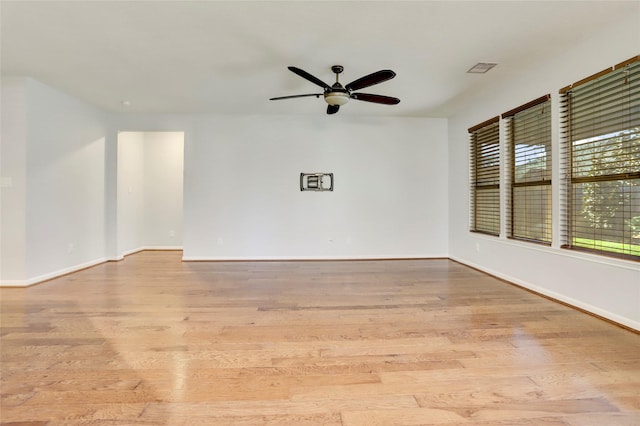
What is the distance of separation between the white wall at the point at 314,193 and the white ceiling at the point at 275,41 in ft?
4.17

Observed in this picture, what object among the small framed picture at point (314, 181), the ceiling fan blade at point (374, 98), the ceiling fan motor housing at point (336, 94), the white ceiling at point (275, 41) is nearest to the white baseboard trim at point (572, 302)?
the white ceiling at point (275, 41)

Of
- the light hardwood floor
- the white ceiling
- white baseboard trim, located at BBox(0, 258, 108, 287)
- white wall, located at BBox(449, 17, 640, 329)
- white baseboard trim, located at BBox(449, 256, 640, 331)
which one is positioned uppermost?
the white ceiling

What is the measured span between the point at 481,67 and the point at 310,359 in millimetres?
3582

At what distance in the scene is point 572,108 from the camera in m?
3.04

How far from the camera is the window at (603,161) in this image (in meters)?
2.51

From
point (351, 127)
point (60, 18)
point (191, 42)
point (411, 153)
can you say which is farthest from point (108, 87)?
point (411, 153)

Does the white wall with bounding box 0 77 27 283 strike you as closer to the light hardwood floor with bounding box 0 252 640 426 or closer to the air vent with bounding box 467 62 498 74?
the light hardwood floor with bounding box 0 252 640 426

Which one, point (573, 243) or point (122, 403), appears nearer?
point (122, 403)

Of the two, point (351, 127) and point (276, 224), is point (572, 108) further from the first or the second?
point (276, 224)

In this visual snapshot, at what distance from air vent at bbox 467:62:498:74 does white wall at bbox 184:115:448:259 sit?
201 centimetres

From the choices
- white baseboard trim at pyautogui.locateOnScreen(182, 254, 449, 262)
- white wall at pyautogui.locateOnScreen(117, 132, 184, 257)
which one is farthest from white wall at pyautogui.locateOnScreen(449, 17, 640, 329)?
white wall at pyautogui.locateOnScreen(117, 132, 184, 257)

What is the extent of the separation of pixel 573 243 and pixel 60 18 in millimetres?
5157

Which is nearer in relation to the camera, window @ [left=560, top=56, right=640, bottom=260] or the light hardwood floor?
the light hardwood floor

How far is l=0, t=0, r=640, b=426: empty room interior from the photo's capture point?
5.60ft
